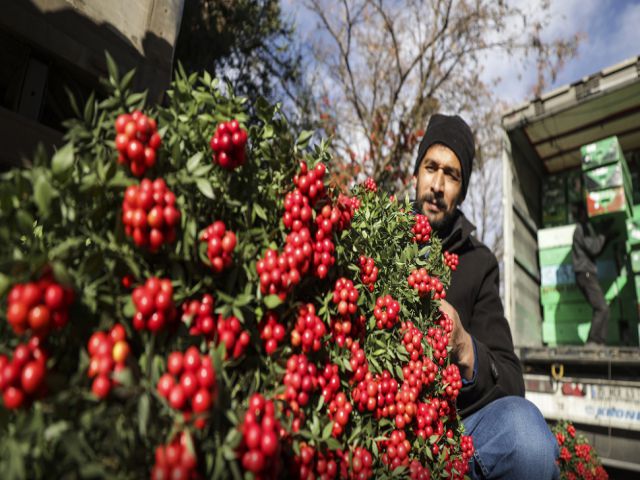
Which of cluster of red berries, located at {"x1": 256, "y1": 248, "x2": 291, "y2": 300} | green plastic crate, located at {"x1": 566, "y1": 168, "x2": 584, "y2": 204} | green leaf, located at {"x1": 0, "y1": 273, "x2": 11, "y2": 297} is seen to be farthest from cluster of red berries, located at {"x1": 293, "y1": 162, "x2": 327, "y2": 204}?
green plastic crate, located at {"x1": 566, "y1": 168, "x2": 584, "y2": 204}

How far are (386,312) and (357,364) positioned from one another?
0.24 m

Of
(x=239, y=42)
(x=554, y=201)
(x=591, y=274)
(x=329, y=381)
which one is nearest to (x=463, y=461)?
(x=329, y=381)

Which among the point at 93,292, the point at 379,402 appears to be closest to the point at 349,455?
the point at 379,402

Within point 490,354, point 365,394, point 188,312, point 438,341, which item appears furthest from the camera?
point 490,354

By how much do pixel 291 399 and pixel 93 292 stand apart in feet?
1.63

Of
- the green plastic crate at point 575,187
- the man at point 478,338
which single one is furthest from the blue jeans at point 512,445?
the green plastic crate at point 575,187

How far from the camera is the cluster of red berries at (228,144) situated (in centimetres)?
95

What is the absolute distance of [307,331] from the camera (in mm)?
1060

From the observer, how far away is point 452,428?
5.61ft

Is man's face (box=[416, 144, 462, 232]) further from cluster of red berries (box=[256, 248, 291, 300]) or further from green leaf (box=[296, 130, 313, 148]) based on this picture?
cluster of red berries (box=[256, 248, 291, 300])

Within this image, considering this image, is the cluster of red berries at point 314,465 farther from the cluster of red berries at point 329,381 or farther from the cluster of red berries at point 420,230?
the cluster of red berries at point 420,230

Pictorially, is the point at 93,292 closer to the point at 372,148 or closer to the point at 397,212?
the point at 397,212

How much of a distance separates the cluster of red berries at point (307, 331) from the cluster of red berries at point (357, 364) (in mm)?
171

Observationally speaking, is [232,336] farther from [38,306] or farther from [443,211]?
[443,211]
